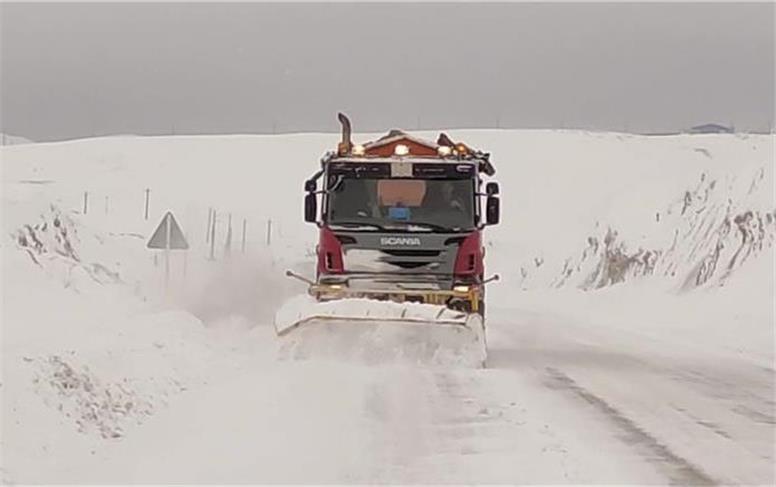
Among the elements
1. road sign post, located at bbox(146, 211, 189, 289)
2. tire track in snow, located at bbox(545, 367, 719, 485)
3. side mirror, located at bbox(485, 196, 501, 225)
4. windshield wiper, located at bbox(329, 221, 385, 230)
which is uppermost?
side mirror, located at bbox(485, 196, 501, 225)

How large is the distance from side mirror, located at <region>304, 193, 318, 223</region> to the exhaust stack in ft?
2.97

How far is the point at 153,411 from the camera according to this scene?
10.5 m

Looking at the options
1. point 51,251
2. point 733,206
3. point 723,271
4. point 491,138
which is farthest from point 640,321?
point 491,138

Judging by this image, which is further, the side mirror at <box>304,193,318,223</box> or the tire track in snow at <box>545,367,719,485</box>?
the side mirror at <box>304,193,318,223</box>

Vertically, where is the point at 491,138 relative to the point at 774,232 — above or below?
above

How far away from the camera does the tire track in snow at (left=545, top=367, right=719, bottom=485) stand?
8562 millimetres

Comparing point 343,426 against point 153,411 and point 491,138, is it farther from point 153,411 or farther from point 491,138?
point 491,138

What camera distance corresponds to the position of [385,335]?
49.9 feet

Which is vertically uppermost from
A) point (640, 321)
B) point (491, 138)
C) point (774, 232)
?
point (491, 138)

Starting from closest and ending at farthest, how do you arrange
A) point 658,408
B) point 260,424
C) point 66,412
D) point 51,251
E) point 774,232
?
point 66,412, point 260,424, point 658,408, point 51,251, point 774,232

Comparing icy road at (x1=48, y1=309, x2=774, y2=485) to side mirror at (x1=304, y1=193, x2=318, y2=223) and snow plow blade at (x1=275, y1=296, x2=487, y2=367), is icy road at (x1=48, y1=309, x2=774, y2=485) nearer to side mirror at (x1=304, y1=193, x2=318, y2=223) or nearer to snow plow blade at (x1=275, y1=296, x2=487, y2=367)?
snow plow blade at (x1=275, y1=296, x2=487, y2=367)

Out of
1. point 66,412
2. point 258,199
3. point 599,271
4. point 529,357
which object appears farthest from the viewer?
point 258,199

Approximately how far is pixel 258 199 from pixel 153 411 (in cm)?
6325

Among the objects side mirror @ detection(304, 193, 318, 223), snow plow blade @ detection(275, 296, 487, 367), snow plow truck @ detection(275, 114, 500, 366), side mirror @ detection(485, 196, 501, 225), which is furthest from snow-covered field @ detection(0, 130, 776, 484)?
side mirror @ detection(485, 196, 501, 225)
